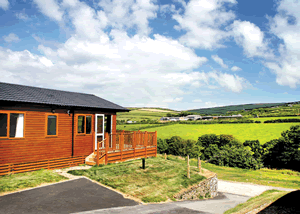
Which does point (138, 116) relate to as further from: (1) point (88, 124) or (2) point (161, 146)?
(1) point (88, 124)

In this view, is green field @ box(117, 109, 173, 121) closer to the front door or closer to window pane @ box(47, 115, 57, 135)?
the front door

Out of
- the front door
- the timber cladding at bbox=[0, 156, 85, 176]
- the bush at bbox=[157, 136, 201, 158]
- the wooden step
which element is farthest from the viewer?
the bush at bbox=[157, 136, 201, 158]

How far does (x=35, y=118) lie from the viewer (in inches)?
527

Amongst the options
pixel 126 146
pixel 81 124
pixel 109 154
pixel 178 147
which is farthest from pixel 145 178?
pixel 178 147

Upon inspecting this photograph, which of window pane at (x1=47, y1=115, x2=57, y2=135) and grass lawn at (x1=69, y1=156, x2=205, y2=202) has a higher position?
window pane at (x1=47, y1=115, x2=57, y2=135)

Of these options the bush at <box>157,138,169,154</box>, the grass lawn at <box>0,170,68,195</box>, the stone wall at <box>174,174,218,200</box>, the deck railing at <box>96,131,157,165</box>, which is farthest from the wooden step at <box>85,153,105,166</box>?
the bush at <box>157,138,169,154</box>

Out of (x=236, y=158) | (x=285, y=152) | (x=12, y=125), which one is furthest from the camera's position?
(x=236, y=158)

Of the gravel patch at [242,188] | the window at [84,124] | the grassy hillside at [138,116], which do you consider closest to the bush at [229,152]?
the gravel patch at [242,188]

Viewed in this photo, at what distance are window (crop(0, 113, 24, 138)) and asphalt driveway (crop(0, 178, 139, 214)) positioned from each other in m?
4.34

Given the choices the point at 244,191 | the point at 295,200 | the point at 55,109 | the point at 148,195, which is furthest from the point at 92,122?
the point at 244,191

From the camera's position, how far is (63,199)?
8930 millimetres

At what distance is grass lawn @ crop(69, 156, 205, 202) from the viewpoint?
1089cm

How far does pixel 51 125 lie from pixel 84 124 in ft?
7.83

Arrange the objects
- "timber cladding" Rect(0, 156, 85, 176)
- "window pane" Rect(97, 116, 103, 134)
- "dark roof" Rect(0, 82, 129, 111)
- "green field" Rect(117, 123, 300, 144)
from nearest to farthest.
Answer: "timber cladding" Rect(0, 156, 85, 176) → "dark roof" Rect(0, 82, 129, 111) → "window pane" Rect(97, 116, 103, 134) → "green field" Rect(117, 123, 300, 144)
